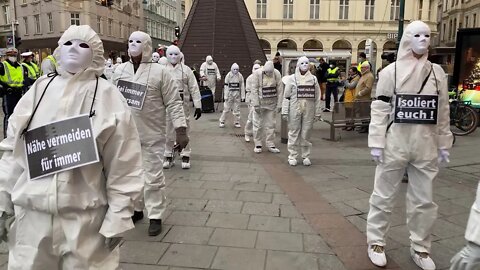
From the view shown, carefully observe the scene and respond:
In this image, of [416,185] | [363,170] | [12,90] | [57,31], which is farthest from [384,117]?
[57,31]

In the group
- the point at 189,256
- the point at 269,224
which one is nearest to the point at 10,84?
the point at 269,224

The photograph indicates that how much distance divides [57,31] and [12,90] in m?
36.7

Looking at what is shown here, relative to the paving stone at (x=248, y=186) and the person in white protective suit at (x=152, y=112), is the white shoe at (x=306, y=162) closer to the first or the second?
the paving stone at (x=248, y=186)

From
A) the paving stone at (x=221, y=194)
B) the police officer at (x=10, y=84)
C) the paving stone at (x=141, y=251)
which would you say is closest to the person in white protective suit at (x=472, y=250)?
the paving stone at (x=141, y=251)

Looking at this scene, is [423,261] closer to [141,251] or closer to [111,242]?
[141,251]

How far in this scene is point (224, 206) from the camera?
16.6 feet

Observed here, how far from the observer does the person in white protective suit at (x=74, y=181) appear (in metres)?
2.10

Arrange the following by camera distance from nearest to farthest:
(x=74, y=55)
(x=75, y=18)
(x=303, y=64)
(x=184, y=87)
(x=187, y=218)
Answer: (x=74, y=55) → (x=187, y=218) → (x=303, y=64) → (x=184, y=87) → (x=75, y=18)

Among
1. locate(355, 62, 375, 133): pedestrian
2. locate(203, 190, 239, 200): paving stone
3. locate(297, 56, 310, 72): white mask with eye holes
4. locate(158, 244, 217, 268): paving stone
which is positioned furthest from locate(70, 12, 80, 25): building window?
locate(158, 244, 217, 268): paving stone

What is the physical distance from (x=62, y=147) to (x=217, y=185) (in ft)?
12.9

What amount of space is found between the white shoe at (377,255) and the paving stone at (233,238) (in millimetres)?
1039

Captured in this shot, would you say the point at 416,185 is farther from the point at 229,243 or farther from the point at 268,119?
the point at 268,119

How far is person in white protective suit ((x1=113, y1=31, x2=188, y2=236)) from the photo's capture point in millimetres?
4270

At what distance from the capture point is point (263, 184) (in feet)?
20.0
